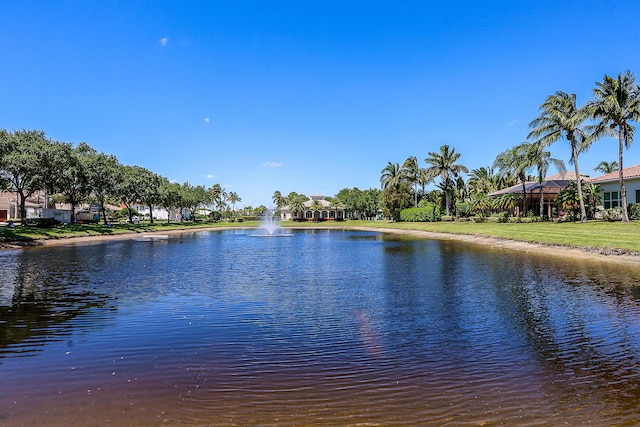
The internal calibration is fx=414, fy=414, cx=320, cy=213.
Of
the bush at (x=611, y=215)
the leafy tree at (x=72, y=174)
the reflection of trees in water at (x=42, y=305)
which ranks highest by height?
the leafy tree at (x=72, y=174)

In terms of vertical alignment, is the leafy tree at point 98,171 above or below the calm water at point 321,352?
above

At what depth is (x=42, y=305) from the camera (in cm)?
1184

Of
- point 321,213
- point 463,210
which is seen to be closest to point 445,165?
point 463,210

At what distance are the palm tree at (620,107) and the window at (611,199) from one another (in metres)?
8.13

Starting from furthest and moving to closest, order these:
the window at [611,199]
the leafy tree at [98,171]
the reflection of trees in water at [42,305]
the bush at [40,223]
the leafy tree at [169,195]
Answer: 1. the leafy tree at [169,195]
2. the leafy tree at [98,171]
3. the bush at [40,223]
4. the window at [611,199]
5. the reflection of trees in water at [42,305]

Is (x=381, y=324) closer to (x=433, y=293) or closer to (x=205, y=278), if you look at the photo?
(x=433, y=293)

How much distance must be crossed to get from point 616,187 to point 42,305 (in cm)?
5378

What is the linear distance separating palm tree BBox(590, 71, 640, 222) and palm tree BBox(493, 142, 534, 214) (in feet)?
51.1

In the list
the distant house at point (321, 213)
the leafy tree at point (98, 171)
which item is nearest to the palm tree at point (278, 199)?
the distant house at point (321, 213)

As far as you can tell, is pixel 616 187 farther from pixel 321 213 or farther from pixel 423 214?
pixel 321 213

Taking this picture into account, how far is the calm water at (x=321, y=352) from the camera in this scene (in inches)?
212

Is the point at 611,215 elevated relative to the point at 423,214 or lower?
lower

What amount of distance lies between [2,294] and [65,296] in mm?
2308

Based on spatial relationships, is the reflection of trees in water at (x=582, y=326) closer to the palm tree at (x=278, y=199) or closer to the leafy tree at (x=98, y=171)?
the leafy tree at (x=98, y=171)
